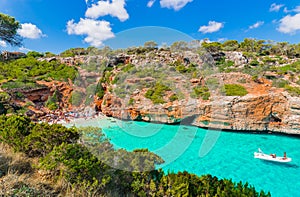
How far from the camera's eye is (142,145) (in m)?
8.91

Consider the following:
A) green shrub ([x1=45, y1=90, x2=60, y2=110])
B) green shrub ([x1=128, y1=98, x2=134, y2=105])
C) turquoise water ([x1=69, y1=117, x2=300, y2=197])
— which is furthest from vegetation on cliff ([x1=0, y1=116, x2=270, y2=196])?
green shrub ([x1=45, y1=90, x2=60, y2=110])

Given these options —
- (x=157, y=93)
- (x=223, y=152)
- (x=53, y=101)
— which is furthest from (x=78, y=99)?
(x=223, y=152)

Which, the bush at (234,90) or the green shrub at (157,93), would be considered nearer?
the bush at (234,90)

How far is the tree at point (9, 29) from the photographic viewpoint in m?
5.88

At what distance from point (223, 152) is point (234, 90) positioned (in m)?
6.19

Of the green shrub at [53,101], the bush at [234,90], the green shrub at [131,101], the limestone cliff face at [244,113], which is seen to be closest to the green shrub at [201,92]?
the limestone cliff face at [244,113]

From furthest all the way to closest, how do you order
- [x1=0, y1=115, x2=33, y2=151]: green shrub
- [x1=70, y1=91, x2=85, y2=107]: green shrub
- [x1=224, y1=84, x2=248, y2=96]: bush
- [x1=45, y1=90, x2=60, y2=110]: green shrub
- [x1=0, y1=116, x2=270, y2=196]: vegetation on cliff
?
[x1=45, y1=90, x2=60, y2=110]: green shrub, [x1=70, y1=91, x2=85, y2=107]: green shrub, [x1=224, y1=84, x2=248, y2=96]: bush, [x1=0, y1=115, x2=33, y2=151]: green shrub, [x1=0, y1=116, x2=270, y2=196]: vegetation on cliff

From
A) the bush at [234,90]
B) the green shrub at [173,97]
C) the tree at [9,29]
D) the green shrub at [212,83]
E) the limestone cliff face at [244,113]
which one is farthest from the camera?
the green shrub at [212,83]

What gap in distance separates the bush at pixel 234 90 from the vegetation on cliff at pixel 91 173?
34.3 ft

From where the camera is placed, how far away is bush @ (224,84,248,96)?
482 inches

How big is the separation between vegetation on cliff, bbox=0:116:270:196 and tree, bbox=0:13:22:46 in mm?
4466

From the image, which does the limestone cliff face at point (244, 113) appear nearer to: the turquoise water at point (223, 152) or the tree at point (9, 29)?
the turquoise water at point (223, 152)

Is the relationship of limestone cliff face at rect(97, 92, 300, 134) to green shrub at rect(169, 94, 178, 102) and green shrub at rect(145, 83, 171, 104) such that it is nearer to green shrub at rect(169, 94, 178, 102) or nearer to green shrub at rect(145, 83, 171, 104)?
green shrub at rect(169, 94, 178, 102)

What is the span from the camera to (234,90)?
41.5ft
